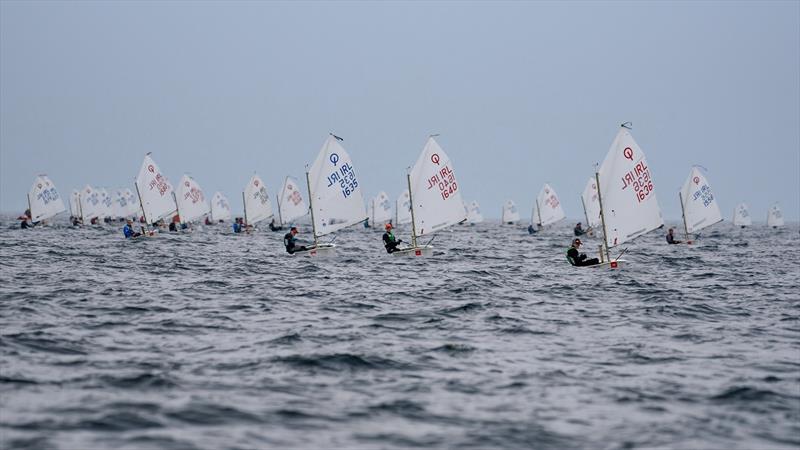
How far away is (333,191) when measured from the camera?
137 ft

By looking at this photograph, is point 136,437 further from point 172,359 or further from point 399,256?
point 399,256

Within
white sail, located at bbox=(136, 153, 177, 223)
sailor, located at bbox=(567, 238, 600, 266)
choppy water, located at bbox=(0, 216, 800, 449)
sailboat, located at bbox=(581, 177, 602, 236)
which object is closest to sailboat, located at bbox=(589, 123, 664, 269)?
sailor, located at bbox=(567, 238, 600, 266)

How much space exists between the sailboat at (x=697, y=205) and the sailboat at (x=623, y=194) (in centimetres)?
2538

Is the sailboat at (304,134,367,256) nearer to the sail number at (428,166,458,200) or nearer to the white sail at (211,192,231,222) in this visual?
the sail number at (428,166,458,200)

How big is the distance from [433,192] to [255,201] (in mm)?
41906

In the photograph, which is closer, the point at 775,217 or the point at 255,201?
the point at 255,201

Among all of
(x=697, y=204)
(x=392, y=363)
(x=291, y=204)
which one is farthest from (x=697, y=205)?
(x=392, y=363)

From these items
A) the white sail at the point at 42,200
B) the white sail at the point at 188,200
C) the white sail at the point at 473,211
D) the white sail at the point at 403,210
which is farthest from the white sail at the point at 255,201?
the white sail at the point at 473,211

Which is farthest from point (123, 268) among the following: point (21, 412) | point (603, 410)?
point (603, 410)

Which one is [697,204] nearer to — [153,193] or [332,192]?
[332,192]

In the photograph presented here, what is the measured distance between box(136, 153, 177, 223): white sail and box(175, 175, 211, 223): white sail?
13.5 metres

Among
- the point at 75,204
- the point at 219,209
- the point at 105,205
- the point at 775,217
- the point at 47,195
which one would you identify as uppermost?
the point at 75,204

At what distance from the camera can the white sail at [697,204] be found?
59.5 meters

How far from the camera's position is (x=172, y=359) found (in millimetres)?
15086
